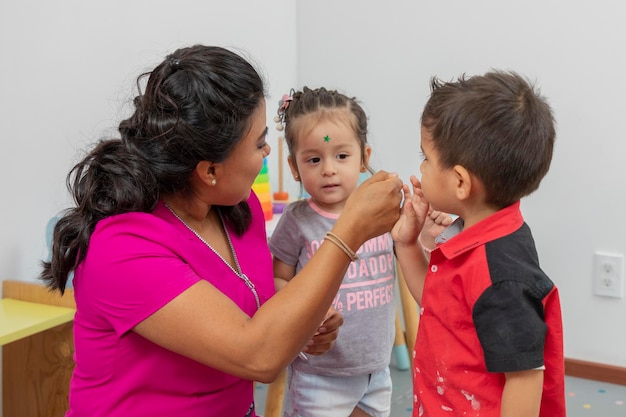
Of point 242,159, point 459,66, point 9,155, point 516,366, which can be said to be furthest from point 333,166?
point 459,66

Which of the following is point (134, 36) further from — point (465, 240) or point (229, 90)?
point (465, 240)

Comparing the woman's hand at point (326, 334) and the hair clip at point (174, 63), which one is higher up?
the hair clip at point (174, 63)

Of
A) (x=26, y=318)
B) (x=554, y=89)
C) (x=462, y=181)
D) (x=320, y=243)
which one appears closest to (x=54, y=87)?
(x=26, y=318)

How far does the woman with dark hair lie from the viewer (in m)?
1.13

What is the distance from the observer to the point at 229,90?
1203 millimetres

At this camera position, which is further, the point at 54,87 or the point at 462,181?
the point at 54,87

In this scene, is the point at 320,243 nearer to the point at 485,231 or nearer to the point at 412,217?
the point at 412,217

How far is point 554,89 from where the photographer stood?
2588mm

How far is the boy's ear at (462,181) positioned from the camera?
42.5 inches

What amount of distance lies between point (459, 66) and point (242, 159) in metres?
1.66

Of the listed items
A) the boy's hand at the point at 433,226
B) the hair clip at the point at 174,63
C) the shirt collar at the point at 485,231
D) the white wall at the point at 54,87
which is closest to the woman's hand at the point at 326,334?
the boy's hand at the point at 433,226

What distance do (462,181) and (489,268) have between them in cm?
13

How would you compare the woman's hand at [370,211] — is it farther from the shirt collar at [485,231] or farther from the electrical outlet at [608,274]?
the electrical outlet at [608,274]

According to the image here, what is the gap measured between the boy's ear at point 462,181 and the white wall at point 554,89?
1627 mm
